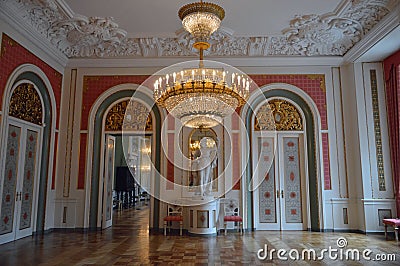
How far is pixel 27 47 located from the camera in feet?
20.6

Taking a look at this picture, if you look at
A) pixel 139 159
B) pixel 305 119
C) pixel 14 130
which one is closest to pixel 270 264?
pixel 305 119

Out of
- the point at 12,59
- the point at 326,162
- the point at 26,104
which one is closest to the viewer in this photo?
the point at 12,59

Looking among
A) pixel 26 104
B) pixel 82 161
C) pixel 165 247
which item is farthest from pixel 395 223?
pixel 26 104

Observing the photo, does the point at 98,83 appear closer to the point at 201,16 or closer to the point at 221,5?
the point at 221,5

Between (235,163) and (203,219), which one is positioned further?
(235,163)

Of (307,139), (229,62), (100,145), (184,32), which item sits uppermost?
(184,32)

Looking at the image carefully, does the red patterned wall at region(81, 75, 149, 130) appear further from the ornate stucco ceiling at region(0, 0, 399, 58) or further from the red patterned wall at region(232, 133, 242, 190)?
the red patterned wall at region(232, 133, 242, 190)

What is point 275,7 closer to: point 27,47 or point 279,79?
point 279,79

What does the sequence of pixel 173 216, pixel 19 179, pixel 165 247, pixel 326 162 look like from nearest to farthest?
pixel 165 247 → pixel 19 179 → pixel 173 216 → pixel 326 162

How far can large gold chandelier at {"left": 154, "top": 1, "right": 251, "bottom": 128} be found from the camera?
427 cm

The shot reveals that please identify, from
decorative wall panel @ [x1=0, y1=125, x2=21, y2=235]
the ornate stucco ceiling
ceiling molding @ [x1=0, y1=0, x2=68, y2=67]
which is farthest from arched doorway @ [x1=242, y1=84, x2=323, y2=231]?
decorative wall panel @ [x1=0, y1=125, x2=21, y2=235]

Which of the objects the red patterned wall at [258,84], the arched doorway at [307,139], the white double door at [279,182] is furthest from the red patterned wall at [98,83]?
the white double door at [279,182]

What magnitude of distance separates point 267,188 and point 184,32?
3.91 m

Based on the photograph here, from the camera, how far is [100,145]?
25.2 ft
